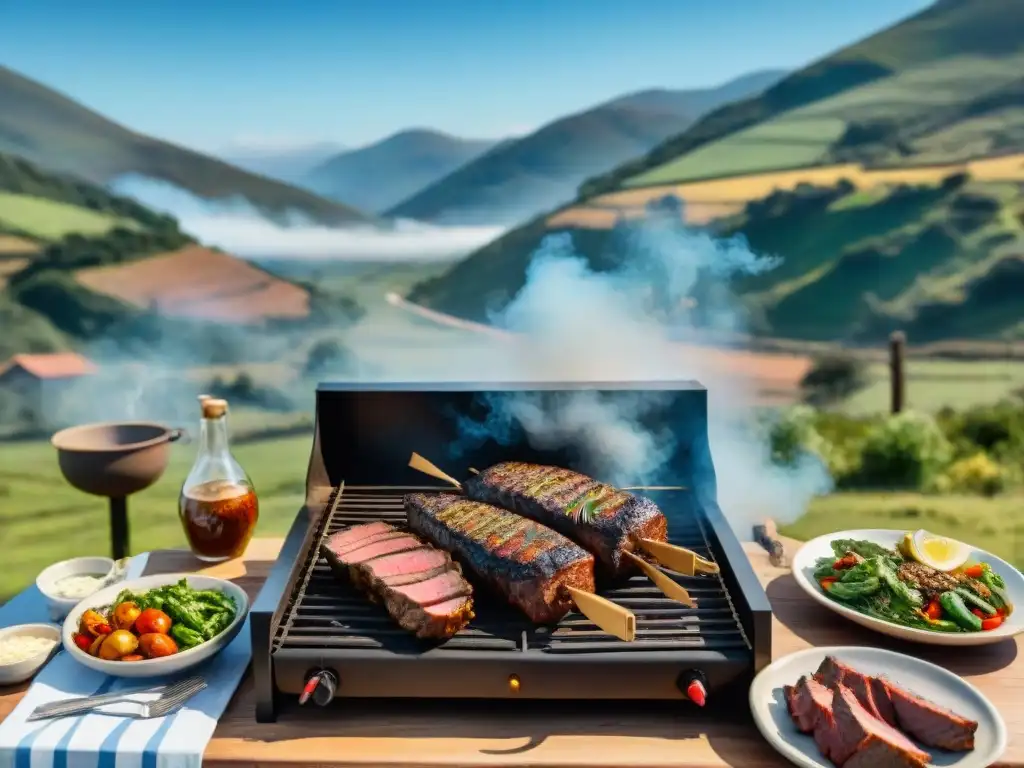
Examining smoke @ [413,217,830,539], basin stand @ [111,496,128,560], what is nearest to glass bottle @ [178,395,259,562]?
basin stand @ [111,496,128,560]

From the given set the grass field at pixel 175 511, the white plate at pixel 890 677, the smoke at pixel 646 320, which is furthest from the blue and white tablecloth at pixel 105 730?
the grass field at pixel 175 511

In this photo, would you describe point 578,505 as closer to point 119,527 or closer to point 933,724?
point 933,724

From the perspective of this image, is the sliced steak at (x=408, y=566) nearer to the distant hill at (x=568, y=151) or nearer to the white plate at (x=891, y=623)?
the white plate at (x=891, y=623)

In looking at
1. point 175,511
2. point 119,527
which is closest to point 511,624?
point 119,527

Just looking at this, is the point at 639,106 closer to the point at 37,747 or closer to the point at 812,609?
the point at 812,609

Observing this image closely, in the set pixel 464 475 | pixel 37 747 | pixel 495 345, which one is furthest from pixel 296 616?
pixel 495 345

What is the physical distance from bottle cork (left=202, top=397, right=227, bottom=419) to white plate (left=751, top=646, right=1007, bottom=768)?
7.01 feet

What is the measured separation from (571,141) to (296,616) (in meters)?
6.41

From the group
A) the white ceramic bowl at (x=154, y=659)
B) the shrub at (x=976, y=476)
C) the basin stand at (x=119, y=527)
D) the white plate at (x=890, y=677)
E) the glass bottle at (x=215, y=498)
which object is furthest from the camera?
the shrub at (x=976, y=476)

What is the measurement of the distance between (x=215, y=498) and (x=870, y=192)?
755 centimetres

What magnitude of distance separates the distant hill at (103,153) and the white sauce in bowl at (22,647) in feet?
20.0

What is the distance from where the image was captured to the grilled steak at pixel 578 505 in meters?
2.91

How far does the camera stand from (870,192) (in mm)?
8594

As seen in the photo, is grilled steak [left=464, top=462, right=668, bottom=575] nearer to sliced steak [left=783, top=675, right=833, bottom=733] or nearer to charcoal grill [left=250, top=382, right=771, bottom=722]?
charcoal grill [left=250, top=382, right=771, bottom=722]
